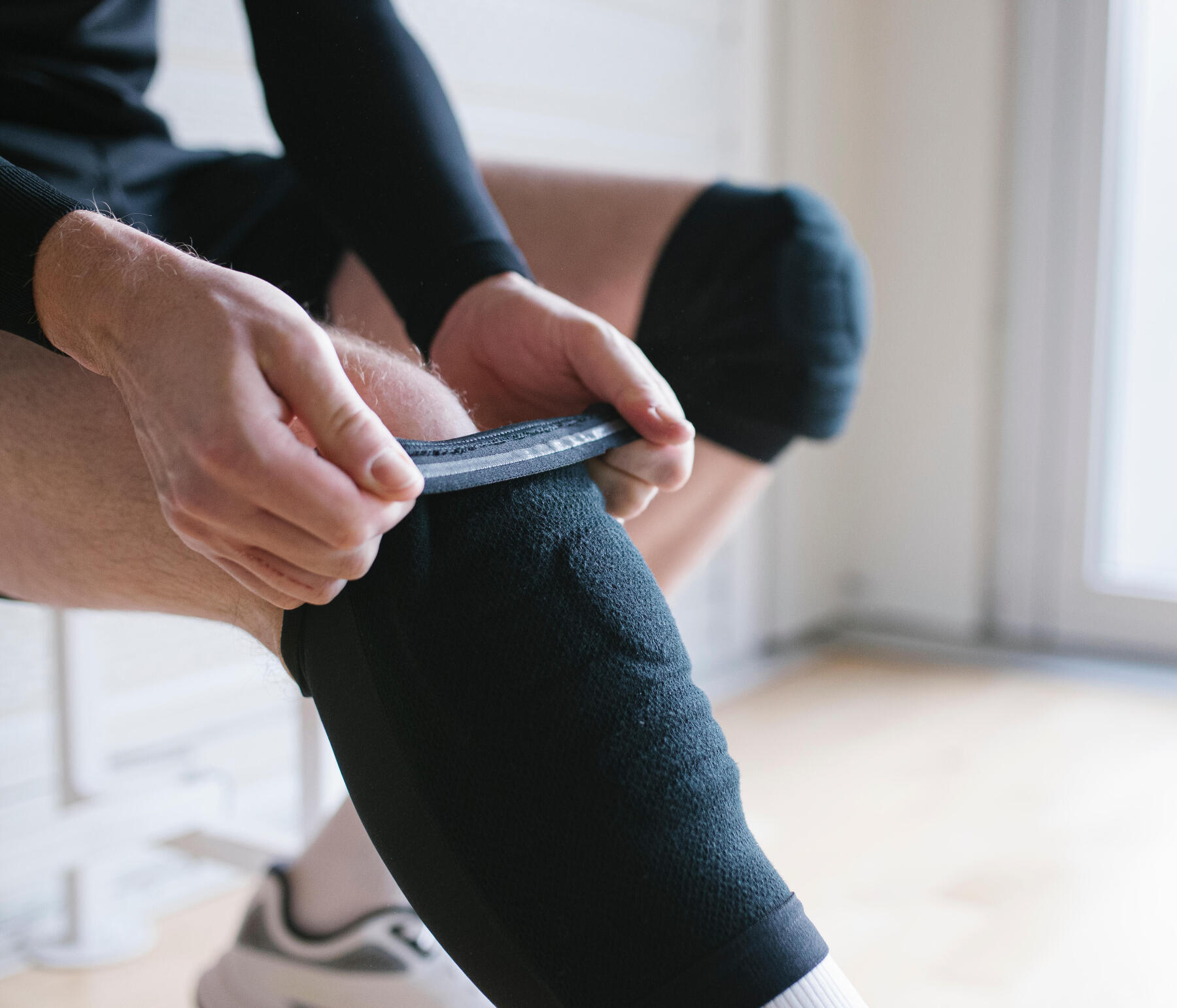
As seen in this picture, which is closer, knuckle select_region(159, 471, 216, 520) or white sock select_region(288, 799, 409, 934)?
knuckle select_region(159, 471, 216, 520)

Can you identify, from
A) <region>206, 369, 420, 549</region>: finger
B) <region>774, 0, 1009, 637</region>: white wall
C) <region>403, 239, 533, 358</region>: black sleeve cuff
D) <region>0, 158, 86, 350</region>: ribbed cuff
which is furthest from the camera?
<region>774, 0, 1009, 637</region>: white wall

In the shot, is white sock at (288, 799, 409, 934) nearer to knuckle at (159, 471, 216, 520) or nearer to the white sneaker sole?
the white sneaker sole

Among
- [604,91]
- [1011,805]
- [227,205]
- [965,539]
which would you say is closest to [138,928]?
[227,205]

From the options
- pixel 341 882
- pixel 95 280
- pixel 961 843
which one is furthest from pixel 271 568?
pixel 961 843

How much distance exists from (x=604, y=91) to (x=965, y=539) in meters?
1.06

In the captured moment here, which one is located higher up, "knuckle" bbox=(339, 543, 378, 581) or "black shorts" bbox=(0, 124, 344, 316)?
"black shorts" bbox=(0, 124, 344, 316)

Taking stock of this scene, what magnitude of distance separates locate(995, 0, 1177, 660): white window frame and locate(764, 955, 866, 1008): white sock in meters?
1.72

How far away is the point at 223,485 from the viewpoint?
0.35 metres

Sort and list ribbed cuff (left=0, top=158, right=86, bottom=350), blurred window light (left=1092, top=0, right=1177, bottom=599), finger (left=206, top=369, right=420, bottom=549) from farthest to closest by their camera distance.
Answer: blurred window light (left=1092, top=0, right=1177, bottom=599)
ribbed cuff (left=0, top=158, right=86, bottom=350)
finger (left=206, top=369, right=420, bottom=549)

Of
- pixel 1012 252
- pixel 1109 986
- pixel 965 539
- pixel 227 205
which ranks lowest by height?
pixel 965 539

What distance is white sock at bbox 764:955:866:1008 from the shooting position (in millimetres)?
360

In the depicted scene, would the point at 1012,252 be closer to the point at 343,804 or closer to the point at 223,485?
the point at 343,804

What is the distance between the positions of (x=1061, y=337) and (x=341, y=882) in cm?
170

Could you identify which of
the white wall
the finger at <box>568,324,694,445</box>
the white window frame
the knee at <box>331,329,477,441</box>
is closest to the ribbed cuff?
the knee at <box>331,329,477,441</box>
